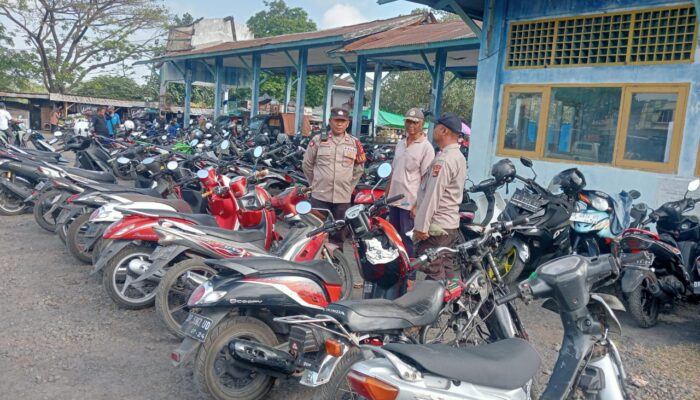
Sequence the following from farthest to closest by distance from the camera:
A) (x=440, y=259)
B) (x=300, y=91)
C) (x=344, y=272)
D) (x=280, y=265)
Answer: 1. (x=300, y=91)
2. (x=344, y=272)
3. (x=440, y=259)
4. (x=280, y=265)

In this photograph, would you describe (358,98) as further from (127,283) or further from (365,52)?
(127,283)

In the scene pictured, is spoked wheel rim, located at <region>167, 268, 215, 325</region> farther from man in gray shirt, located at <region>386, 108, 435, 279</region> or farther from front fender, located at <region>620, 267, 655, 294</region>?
front fender, located at <region>620, 267, 655, 294</region>

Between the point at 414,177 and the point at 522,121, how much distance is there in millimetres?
3545

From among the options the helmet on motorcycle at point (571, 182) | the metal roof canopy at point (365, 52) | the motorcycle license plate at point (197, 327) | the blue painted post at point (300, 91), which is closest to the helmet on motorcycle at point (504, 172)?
the helmet on motorcycle at point (571, 182)

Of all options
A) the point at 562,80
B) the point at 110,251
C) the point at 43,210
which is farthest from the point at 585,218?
the point at 43,210

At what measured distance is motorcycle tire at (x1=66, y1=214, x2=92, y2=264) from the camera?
593 centimetres

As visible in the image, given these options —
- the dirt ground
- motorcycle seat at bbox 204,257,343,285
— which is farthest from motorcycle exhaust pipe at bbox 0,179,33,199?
motorcycle seat at bbox 204,257,343,285

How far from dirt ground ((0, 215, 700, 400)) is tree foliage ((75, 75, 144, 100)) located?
108ft

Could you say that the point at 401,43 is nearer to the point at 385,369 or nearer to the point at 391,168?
the point at 391,168

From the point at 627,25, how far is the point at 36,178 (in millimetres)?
8000

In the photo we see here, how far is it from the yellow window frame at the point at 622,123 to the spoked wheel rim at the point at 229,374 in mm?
5505

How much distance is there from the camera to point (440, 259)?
4211 mm

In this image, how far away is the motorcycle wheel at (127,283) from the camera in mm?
4734

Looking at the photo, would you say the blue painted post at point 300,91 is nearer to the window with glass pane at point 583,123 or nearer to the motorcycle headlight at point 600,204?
the window with glass pane at point 583,123
